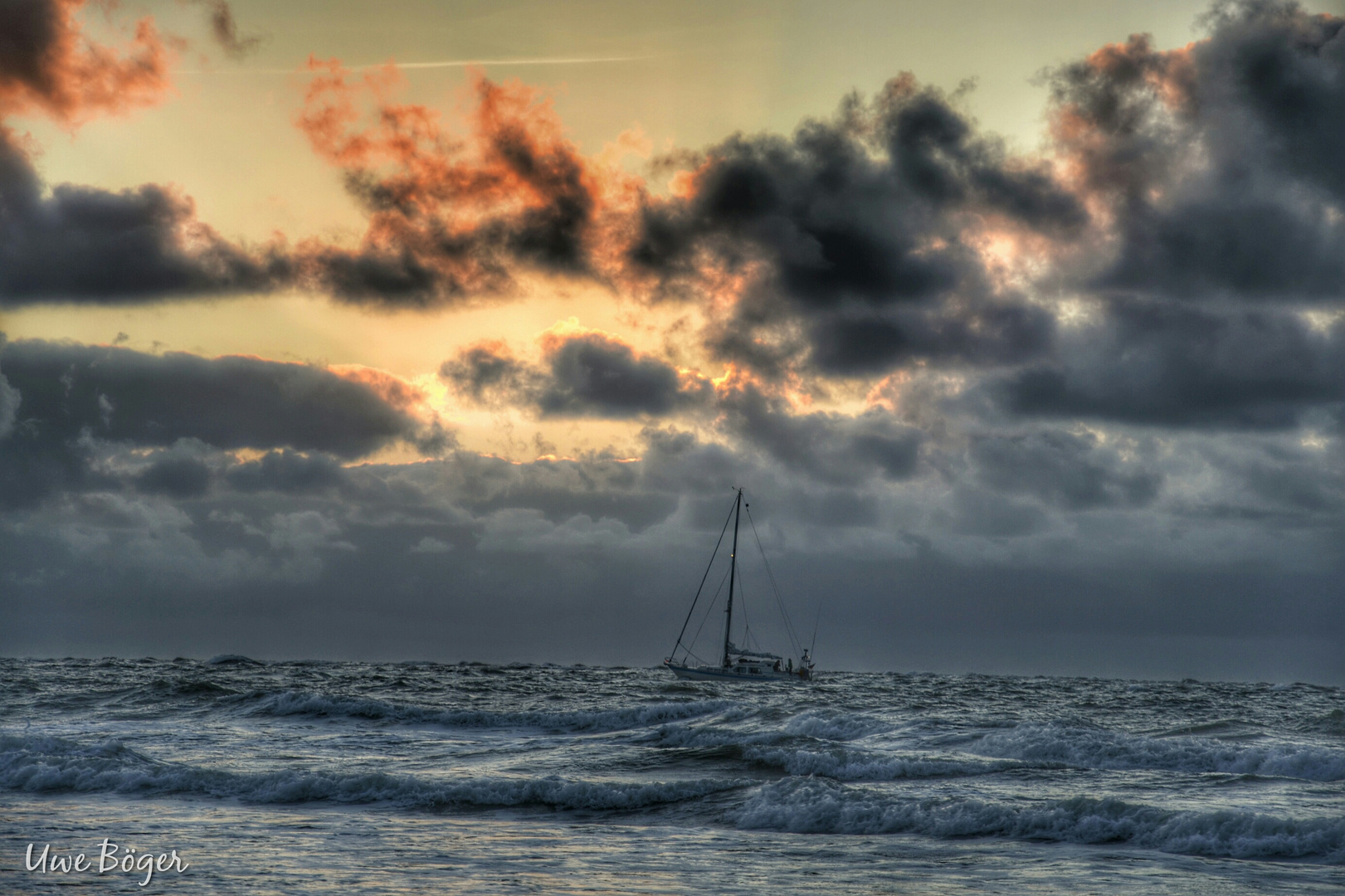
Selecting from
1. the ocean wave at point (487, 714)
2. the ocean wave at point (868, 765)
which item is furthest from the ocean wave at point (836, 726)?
the ocean wave at point (487, 714)

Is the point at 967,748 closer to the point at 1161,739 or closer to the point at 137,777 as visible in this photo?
the point at 1161,739

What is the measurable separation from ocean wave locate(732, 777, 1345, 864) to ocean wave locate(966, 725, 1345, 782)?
9116 mm

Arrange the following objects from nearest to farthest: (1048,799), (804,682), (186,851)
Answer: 1. (186,851)
2. (1048,799)
3. (804,682)

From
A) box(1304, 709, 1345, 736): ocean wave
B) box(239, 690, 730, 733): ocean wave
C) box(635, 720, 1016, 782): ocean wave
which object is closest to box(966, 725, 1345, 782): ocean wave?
box(635, 720, 1016, 782): ocean wave

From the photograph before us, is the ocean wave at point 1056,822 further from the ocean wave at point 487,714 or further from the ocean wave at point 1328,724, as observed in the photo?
the ocean wave at point 1328,724

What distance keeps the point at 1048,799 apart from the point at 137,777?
24.5 meters

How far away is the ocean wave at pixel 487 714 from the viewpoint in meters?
43.1

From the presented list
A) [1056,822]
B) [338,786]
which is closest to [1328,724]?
[1056,822]

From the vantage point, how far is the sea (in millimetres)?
16359

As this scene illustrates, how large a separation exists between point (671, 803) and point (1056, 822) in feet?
30.8

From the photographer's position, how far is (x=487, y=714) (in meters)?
45.1

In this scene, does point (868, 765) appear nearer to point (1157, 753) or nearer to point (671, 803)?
point (671, 803)

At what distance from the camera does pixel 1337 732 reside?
3922 cm

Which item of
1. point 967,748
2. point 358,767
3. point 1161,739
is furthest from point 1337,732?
point 358,767
